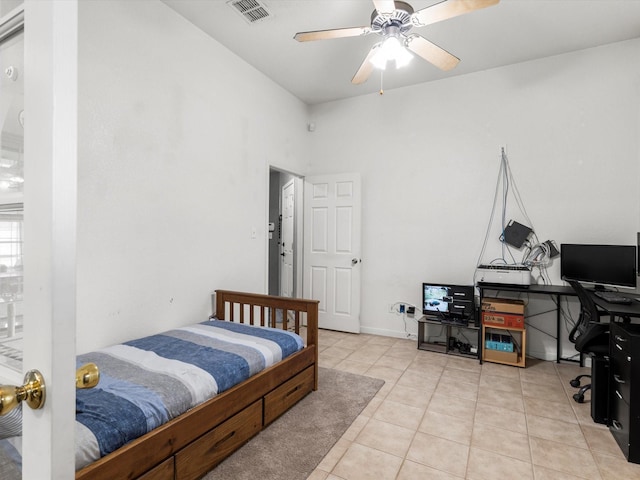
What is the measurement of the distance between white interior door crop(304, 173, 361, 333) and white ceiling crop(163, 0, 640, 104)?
1.39 m

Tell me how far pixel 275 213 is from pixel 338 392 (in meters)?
3.62

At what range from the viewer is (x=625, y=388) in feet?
6.51

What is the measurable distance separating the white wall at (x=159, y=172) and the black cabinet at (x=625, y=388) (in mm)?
3082

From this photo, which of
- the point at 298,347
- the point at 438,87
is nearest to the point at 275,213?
the point at 438,87

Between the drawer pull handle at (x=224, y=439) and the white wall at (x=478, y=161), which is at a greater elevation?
the white wall at (x=478, y=161)

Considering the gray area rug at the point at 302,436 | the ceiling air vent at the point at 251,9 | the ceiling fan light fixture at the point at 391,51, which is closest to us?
the gray area rug at the point at 302,436

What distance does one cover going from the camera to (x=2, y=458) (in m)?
0.66

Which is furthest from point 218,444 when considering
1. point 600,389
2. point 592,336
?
point 592,336

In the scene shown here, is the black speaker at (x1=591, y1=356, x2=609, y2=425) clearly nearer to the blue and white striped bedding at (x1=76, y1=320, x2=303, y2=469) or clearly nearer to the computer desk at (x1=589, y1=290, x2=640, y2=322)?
the computer desk at (x1=589, y1=290, x2=640, y2=322)

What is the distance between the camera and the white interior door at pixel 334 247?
14.5ft

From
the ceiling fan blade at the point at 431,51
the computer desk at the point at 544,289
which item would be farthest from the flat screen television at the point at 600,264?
the ceiling fan blade at the point at 431,51

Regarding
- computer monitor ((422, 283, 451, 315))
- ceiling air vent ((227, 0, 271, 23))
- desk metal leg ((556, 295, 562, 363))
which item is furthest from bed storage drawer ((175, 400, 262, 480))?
desk metal leg ((556, 295, 562, 363))

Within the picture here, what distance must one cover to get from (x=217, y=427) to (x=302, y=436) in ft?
1.90

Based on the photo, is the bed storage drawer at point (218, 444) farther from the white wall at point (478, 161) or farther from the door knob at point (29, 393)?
the white wall at point (478, 161)
